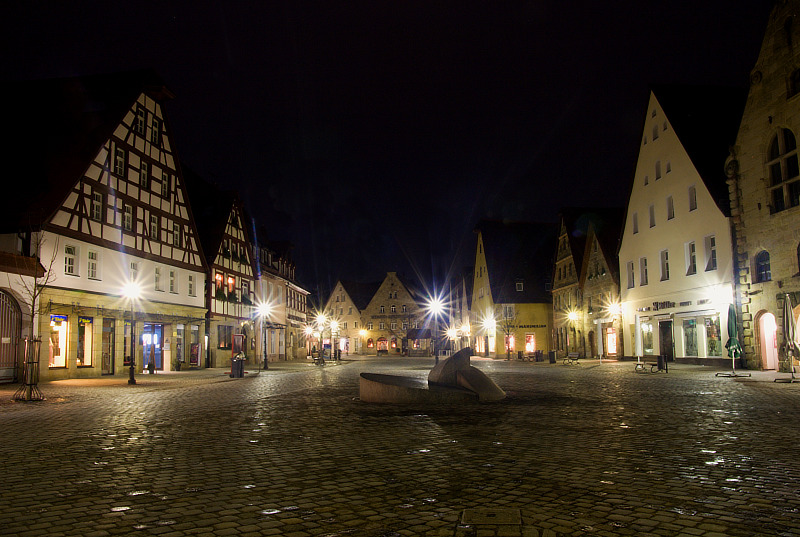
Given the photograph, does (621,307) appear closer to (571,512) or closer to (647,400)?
(647,400)

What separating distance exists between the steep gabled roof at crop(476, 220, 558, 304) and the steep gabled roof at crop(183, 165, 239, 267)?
29.4m

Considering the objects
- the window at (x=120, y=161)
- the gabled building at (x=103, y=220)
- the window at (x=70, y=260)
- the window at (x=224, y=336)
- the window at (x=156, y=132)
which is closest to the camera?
the gabled building at (x=103, y=220)

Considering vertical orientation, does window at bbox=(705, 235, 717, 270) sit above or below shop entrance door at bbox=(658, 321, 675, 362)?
above

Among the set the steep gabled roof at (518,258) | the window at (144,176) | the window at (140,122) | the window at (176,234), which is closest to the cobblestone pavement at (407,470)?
the window at (144,176)

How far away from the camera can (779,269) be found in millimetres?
26172

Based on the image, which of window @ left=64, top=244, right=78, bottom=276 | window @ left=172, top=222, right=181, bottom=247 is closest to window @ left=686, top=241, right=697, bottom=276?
window @ left=172, top=222, right=181, bottom=247

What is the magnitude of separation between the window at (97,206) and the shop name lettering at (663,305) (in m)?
28.8

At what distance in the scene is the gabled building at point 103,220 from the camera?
85.2ft

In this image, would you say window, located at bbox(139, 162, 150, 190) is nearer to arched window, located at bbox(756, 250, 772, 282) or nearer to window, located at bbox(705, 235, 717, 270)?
window, located at bbox(705, 235, 717, 270)

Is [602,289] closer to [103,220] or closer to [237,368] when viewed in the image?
[237,368]

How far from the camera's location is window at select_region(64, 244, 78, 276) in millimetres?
26609

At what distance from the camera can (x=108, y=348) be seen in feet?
98.3

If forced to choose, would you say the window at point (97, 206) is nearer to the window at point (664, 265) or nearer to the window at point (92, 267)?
the window at point (92, 267)

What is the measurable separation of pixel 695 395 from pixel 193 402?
12.8m
